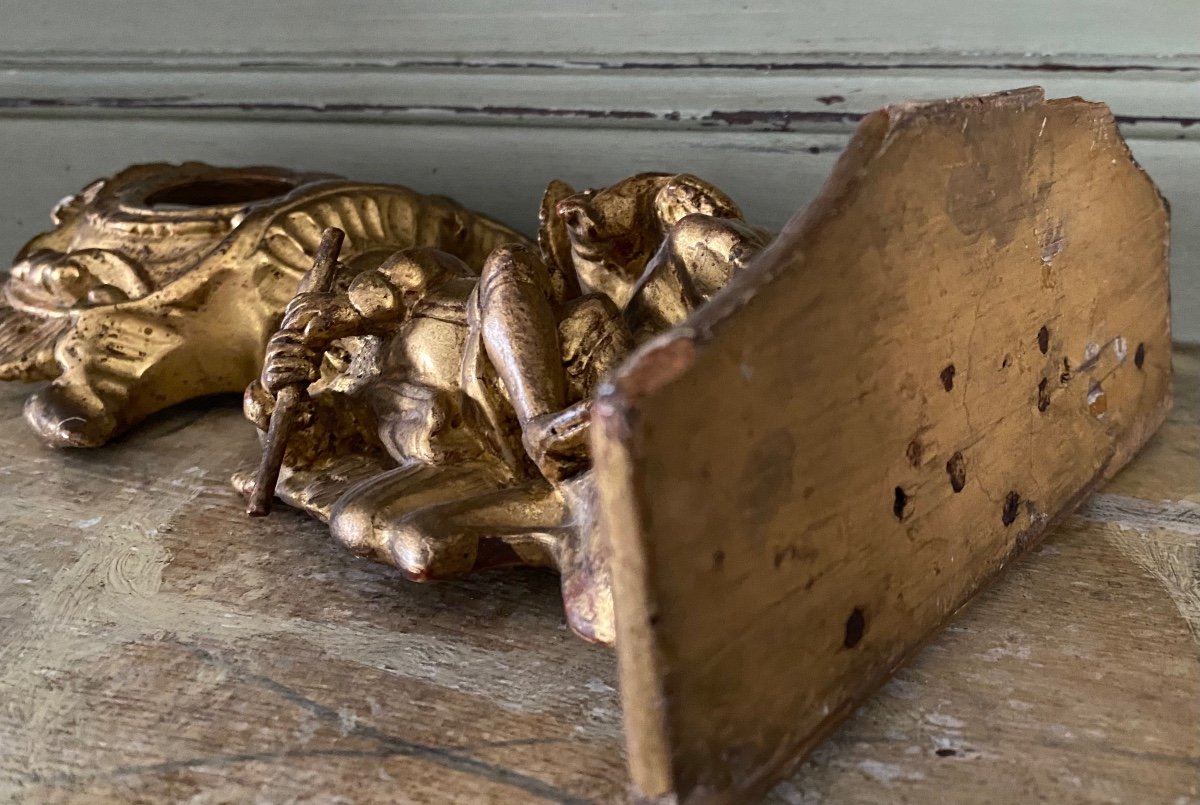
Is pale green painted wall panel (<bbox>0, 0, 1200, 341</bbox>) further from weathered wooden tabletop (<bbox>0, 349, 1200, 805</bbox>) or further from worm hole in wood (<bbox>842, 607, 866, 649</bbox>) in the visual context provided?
worm hole in wood (<bbox>842, 607, 866, 649</bbox>)

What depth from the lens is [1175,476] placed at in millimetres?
877

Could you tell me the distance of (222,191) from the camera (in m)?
1.24

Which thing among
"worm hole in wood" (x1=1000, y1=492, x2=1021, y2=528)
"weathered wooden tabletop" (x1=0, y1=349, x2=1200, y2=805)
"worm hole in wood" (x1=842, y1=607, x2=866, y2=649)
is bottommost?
"weathered wooden tabletop" (x1=0, y1=349, x2=1200, y2=805)

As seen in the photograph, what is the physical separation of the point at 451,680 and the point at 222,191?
2.62 feet

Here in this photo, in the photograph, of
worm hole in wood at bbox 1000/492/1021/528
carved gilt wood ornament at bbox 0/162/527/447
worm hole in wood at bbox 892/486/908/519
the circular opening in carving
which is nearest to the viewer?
worm hole in wood at bbox 892/486/908/519

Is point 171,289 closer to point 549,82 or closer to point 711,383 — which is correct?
point 549,82

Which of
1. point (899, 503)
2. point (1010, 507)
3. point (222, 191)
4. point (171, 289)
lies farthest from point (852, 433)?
point (222, 191)

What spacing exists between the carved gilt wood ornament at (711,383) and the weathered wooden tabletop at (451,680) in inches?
1.5

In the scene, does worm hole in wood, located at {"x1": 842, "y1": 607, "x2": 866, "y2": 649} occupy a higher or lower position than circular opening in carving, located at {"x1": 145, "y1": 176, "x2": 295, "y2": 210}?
lower

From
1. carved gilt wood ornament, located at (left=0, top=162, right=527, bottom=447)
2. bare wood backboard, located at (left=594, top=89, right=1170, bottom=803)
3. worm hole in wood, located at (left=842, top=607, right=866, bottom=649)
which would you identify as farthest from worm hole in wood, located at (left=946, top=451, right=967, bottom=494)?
carved gilt wood ornament, located at (left=0, top=162, right=527, bottom=447)

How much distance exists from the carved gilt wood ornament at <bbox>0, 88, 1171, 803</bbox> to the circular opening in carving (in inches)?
5.6

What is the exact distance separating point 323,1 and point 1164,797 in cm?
125

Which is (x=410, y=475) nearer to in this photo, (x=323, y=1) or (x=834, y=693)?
(x=834, y=693)

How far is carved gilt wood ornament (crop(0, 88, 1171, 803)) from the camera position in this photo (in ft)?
1.65
